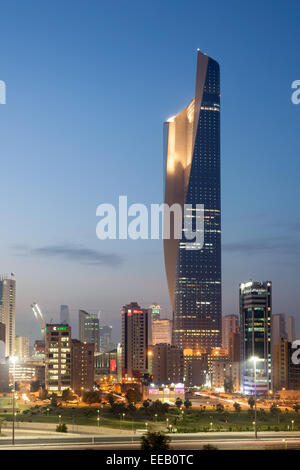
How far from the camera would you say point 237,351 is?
138 m

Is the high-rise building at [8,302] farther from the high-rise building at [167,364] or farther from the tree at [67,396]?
the tree at [67,396]

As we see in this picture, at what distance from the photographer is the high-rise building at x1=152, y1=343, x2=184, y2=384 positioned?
385ft

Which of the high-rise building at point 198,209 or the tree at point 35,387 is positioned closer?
the tree at point 35,387

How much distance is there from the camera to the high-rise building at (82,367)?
→ 9294 cm

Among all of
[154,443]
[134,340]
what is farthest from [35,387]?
[154,443]

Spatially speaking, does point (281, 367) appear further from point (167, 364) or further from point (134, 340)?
point (134, 340)

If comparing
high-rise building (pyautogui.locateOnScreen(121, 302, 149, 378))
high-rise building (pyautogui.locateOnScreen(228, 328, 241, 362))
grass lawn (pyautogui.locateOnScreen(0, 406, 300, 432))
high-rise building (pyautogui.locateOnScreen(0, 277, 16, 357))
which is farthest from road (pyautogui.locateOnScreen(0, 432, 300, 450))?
high-rise building (pyautogui.locateOnScreen(0, 277, 16, 357))

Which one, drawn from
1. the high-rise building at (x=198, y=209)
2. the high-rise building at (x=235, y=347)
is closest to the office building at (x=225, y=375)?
the high-rise building at (x=235, y=347)

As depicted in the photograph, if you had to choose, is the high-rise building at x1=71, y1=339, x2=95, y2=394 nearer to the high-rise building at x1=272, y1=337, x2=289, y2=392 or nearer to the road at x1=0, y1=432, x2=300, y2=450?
the high-rise building at x1=272, y1=337, x2=289, y2=392

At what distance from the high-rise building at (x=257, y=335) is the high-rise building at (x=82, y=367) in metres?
25.8

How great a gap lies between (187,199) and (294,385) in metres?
78.4
